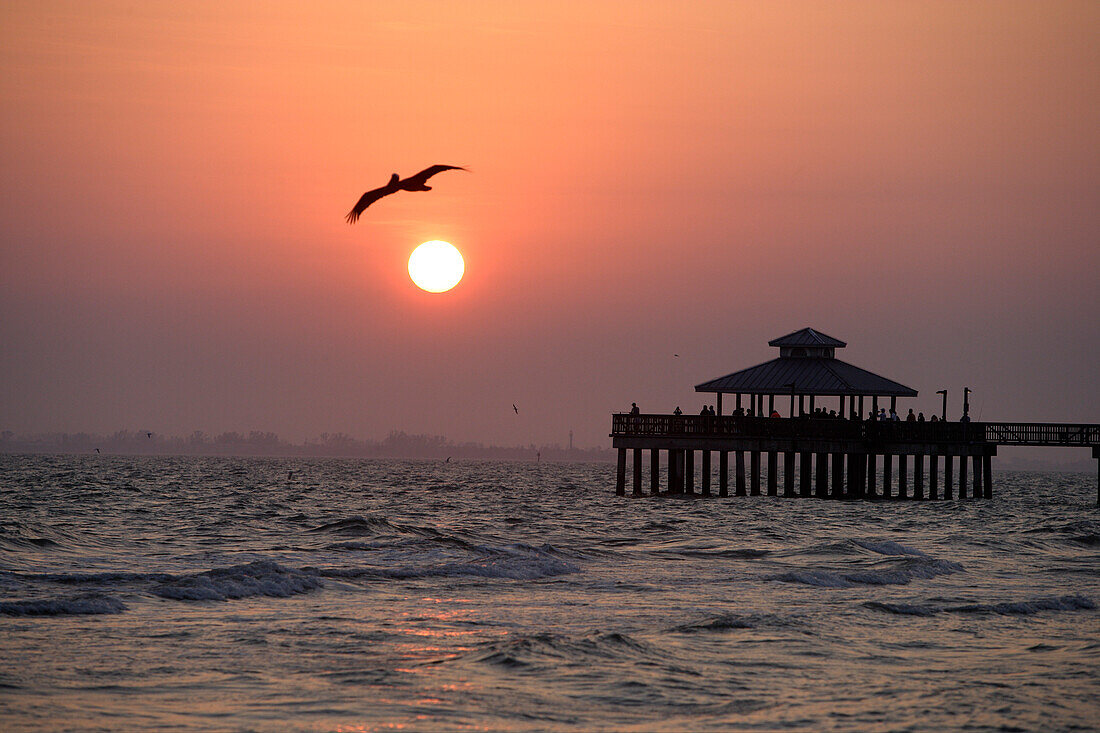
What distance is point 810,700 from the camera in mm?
12773

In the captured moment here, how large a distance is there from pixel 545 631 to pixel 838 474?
40.3m

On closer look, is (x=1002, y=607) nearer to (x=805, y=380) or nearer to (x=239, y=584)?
(x=239, y=584)

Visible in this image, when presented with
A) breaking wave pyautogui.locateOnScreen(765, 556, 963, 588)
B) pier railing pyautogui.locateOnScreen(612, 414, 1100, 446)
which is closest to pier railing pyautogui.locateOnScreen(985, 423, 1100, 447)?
pier railing pyautogui.locateOnScreen(612, 414, 1100, 446)

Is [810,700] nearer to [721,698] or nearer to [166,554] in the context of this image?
[721,698]

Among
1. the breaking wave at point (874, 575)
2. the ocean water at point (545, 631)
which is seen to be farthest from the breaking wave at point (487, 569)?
the breaking wave at point (874, 575)

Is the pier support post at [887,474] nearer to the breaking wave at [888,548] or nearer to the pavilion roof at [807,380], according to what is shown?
the pavilion roof at [807,380]

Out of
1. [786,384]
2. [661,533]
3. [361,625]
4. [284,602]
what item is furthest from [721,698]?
[786,384]

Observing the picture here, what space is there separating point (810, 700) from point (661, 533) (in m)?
22.3

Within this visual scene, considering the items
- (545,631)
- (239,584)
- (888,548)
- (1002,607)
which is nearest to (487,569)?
(239,584)

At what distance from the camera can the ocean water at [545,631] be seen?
12.2 metres

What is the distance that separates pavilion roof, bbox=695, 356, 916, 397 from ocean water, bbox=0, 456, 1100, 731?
20746 millimetres

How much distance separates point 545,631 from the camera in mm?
16797

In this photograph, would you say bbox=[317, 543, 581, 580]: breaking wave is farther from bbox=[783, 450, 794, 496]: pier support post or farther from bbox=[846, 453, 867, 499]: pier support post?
bbox=[846, 453, 867, 499]: pier support post

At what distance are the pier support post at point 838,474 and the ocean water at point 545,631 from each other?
20.3m
